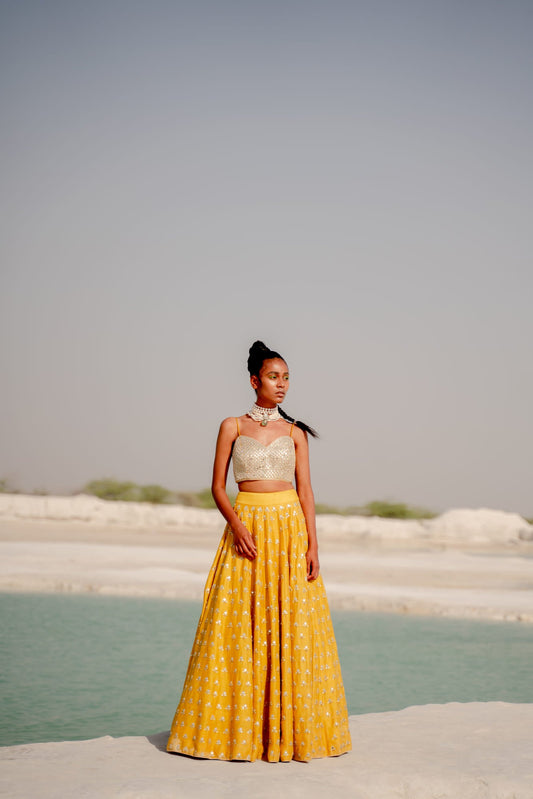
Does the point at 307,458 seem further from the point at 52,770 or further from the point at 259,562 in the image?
the point at 52,770

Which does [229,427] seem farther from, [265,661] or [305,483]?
[265,661]

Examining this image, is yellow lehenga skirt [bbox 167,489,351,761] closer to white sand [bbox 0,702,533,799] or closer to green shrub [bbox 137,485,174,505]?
white sand [bbox 0,702,533,799]

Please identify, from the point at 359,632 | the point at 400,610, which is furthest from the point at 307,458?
the point at 400,610

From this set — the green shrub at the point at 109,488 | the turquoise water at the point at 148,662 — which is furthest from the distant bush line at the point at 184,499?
the turquoise water at the point at 148,662

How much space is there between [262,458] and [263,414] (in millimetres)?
210

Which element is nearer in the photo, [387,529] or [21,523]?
[21,523]

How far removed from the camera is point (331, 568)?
14555 millimetres

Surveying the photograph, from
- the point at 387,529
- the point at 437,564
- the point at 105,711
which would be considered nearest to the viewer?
the point at 105,711

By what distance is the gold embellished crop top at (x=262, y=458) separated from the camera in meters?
3.88

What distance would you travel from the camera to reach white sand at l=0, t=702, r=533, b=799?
129 inches

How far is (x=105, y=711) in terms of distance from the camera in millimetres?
6145

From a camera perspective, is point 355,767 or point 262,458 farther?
point 262,458

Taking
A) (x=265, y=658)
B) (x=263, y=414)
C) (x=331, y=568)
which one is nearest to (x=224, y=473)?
(x=263, y=414)

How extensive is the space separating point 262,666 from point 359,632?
615 cm
